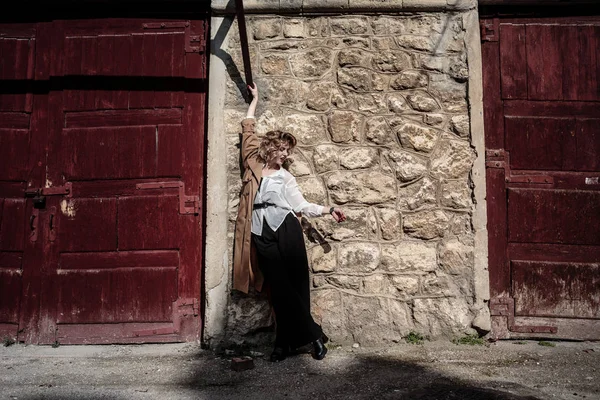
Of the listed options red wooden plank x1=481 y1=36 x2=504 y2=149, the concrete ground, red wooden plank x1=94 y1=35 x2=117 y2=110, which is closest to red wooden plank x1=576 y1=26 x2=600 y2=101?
red wooden plank x1=481 y1=36 x2=504 y2=149

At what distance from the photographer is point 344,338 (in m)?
3.64

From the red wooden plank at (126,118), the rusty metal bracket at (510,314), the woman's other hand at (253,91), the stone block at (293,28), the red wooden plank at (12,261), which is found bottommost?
the rusty metal bracket at (510,314)

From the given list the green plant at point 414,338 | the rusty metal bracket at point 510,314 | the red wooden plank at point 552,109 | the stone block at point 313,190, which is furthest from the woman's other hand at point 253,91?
the rusty metal bracket at point 510,314

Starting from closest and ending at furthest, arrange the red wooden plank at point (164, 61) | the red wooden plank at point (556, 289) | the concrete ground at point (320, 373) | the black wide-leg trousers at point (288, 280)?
the concrete ground at point (320, 373)
the black wide-leg trousers at point (288, 280)
the red wooden plank at point (556, 289)
the red wooden plank at point (164, 61)

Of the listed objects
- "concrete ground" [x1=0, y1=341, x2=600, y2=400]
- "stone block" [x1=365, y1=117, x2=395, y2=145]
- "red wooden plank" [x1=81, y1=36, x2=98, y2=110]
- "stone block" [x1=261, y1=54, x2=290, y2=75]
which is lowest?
"concrete ground" [x1=0, y1=341, x2=600, y2=400]

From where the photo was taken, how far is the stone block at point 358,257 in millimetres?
3695

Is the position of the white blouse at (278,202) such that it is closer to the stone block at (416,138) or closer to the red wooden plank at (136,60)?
the stone block at (416,138)

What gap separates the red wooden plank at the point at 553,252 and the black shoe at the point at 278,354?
2064mm

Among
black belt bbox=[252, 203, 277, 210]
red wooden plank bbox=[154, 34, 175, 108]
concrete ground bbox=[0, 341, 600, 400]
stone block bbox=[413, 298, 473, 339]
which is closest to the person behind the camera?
concrete ground bbox=[0, 341, 600, 400]

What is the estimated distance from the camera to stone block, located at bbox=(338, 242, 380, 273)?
12.1ft

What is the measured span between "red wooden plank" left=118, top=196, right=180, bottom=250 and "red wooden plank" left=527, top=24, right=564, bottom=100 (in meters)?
3.27

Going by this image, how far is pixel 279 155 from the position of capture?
140 inches

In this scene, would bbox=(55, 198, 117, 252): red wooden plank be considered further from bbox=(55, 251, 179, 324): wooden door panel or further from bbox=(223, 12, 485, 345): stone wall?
bbox=(223, 12, 485, 345): stone wall

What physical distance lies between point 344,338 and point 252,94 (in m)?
2.09
